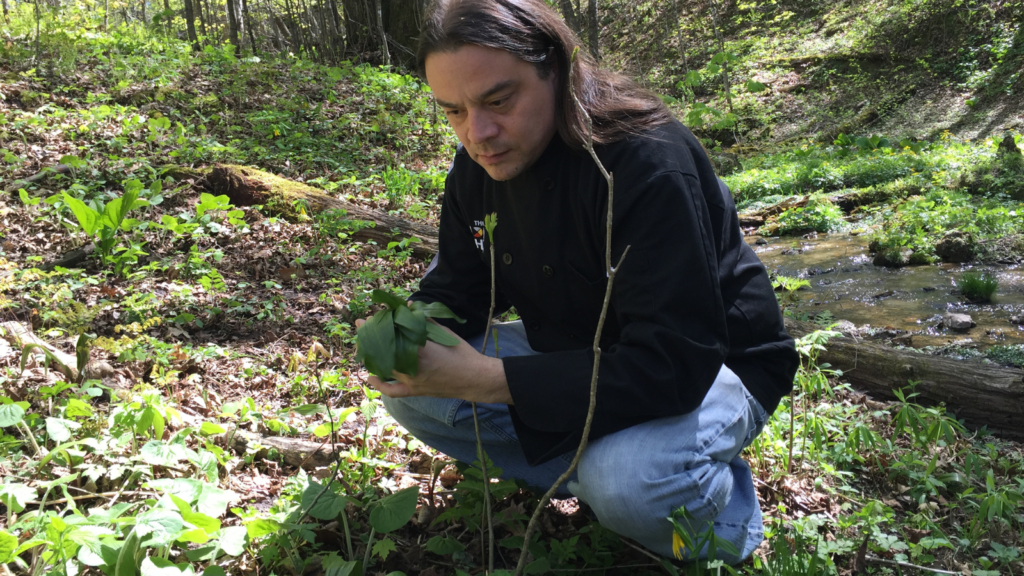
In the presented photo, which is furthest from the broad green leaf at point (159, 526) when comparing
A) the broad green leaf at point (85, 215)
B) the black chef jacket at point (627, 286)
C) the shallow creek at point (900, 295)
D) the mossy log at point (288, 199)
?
the shallow creek at point (900, 295)

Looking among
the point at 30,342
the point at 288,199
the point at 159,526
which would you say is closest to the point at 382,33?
the point at 288,199

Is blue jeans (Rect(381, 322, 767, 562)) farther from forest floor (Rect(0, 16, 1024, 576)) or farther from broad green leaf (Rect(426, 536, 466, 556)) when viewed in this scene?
broad green leaf (Rect(426, 536, 466, 556))

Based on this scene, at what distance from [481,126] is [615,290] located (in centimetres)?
51

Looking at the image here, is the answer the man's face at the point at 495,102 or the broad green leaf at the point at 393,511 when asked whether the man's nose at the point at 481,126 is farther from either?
the broad green leaf at the point at 393,511

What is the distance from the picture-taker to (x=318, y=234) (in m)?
4.36

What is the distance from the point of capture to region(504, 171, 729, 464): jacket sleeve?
4.84ft

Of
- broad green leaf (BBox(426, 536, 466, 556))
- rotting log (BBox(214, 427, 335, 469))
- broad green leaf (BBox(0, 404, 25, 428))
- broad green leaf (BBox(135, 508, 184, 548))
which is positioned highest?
broad green leaf (BBox(0, 404, 25, 428))

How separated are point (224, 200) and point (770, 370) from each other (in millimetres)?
3637

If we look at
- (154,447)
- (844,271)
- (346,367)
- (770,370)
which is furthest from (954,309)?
(154,447)

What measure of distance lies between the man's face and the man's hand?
487 millimetres

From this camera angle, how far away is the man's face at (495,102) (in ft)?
5.01

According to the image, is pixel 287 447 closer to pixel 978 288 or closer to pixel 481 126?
pixel 481 126

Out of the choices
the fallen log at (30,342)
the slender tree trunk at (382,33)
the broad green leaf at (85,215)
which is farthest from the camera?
the slender tree trunk at (382,33)

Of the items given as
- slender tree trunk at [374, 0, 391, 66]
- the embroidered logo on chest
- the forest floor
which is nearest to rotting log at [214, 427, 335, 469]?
the forest floor
